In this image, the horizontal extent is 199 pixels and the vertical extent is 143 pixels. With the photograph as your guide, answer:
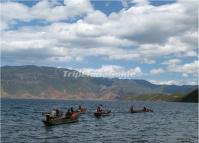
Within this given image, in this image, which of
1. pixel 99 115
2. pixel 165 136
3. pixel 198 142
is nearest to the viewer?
pixel 198 142

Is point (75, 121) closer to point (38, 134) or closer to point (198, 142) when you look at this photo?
point (38, 134)

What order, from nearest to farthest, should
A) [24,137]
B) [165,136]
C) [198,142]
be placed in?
[198,142]
[24,137]
[165,136]

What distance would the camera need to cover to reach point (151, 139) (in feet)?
166

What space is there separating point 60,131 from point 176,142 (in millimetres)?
20868

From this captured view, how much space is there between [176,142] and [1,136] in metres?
23.6

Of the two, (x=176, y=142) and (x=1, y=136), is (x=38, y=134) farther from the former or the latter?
(x=176, y=142)

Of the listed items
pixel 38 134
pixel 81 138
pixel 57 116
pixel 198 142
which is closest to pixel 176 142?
pixel 198 142

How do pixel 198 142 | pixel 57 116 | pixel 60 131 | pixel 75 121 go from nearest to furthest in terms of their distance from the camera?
pixel 198 142 < pixel 60 131 < pixel 57 116 < pixel 75 121

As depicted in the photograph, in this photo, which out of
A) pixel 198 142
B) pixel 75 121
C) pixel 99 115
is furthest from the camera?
pixel 99 115

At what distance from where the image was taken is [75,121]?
257 ft

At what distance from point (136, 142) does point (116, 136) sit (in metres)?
6.33

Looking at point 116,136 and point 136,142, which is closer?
point 136,142

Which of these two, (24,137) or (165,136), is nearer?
(24,137)

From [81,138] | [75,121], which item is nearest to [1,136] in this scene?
[81,138]
